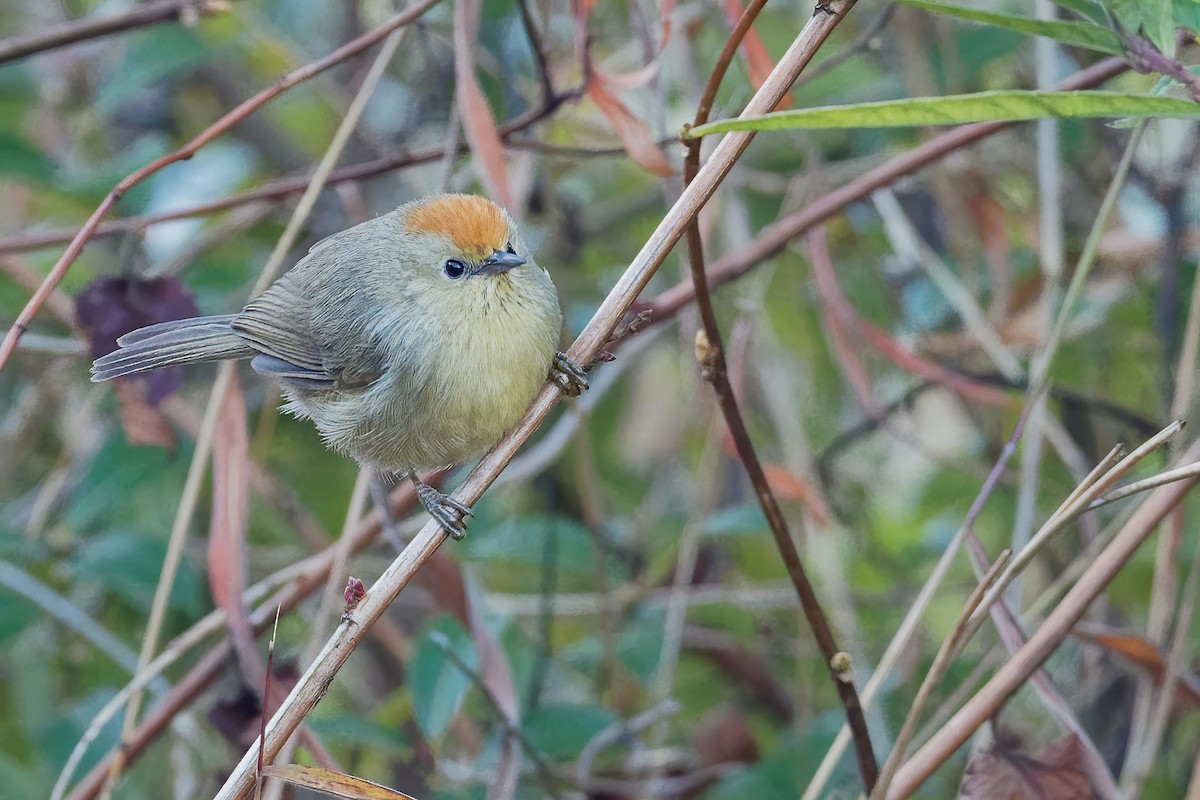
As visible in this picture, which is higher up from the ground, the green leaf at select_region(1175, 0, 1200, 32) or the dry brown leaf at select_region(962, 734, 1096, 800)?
the green leaf at select_region(1175, 0, 1200, 32)

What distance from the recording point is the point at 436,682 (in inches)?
108

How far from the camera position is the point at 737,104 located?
122 inches

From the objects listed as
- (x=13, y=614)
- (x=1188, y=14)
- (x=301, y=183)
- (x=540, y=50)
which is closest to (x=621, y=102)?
(x=540, y=50)

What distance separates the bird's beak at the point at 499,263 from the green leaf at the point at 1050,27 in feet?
3.78

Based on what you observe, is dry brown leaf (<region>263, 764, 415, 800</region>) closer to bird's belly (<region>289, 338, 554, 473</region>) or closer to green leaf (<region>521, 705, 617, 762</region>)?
bird's belly (<region>289, 338, 554, 473</region>)

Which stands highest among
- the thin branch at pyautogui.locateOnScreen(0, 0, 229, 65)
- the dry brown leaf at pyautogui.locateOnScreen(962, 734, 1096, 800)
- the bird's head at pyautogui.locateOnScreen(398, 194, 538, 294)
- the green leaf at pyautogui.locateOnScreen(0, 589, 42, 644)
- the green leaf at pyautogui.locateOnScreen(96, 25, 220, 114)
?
the green leaf at pyautogui.locateOnScreen(96, 25, 220, 114)

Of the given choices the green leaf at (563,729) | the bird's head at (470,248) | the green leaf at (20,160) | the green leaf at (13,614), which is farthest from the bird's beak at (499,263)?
the green leaf at (20,160)

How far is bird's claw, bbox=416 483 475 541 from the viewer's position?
2.24 m

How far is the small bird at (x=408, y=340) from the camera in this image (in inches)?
93.1

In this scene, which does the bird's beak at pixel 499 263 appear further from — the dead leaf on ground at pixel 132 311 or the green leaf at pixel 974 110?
the green leaf at pixel 974 110

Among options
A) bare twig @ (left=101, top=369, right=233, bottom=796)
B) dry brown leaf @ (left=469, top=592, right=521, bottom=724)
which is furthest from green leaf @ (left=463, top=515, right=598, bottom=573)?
bare twig @ (left=101, top=369, right=233, bottom=796)

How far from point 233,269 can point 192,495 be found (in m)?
1.41

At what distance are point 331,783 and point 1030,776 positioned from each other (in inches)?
42.5

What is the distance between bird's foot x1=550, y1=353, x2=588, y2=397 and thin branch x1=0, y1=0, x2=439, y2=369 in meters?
0.73
